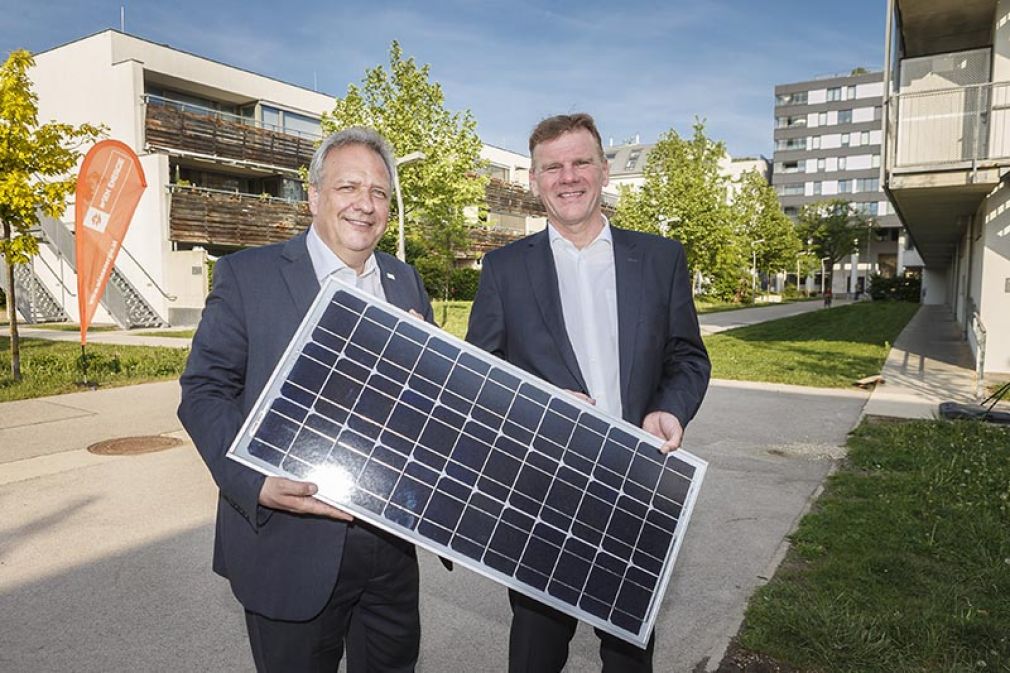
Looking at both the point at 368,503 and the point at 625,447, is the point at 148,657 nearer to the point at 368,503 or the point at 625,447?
the point at 368,503

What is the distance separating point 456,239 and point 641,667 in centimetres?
3379

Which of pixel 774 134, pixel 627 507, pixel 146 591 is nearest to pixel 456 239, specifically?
pixel 146 591

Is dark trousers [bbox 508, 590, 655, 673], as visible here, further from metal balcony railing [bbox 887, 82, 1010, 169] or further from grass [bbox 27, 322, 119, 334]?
grass [bbox 27, 322, 119, 334]

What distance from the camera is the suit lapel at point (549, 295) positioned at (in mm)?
2797

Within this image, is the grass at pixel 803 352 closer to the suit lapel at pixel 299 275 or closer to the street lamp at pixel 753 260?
the suit lapel at pixel 299 275

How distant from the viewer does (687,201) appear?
39.2 metres

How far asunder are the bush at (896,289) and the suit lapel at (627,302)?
6646 centimetres

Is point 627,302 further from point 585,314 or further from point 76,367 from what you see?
point 76,367

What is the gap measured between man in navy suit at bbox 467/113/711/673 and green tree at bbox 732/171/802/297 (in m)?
59.7

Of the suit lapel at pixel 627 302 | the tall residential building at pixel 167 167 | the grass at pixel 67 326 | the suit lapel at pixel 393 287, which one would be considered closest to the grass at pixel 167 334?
the tall residential building at pixel 167 167

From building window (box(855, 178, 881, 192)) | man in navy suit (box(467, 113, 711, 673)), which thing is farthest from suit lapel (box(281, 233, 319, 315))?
building window (box(855, 178, 881, 192))

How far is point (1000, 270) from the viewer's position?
14.5m

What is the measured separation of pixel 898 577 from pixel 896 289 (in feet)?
216

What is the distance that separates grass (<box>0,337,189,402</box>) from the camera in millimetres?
12281
